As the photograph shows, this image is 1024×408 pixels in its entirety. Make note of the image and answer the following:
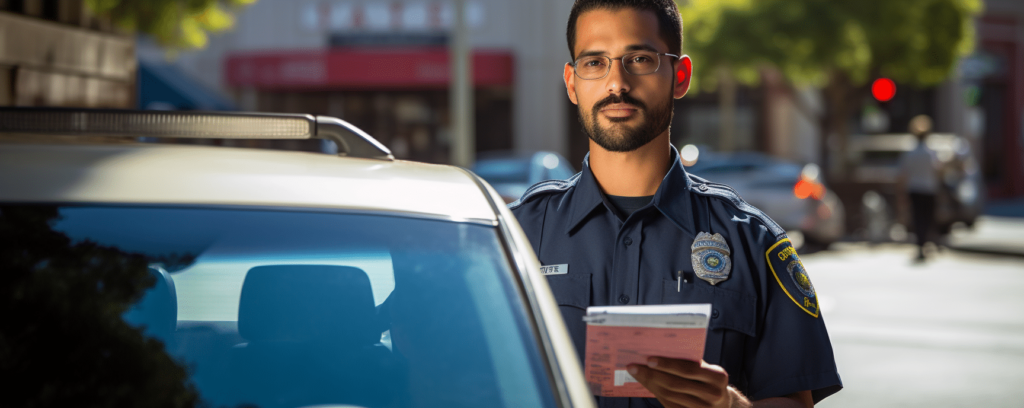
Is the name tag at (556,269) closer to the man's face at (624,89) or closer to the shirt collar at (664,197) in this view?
the shirt collar at (664,197)

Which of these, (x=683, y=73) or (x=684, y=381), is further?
(x=683, y=73)

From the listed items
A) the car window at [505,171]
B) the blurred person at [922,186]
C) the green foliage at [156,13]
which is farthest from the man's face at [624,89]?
the blurred person at [922,186]

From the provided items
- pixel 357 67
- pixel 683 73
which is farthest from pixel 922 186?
pixel 357 67

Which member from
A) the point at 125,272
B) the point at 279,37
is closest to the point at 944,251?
the point at 125,272

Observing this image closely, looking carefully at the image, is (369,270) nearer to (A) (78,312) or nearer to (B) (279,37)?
(A) (78,312)

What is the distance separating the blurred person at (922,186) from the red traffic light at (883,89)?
109 inches

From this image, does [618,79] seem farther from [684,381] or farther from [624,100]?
[684,381]

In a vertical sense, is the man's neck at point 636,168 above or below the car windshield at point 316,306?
above

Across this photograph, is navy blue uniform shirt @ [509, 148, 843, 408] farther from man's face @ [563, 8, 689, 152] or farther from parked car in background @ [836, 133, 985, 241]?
parked car in background @ [836, 133, 985, 241]

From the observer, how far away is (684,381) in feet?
5.94

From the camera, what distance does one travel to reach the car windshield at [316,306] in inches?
64.5

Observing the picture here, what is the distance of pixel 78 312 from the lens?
163 centimetres

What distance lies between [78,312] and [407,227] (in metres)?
0.53

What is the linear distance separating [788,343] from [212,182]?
3.79ft
